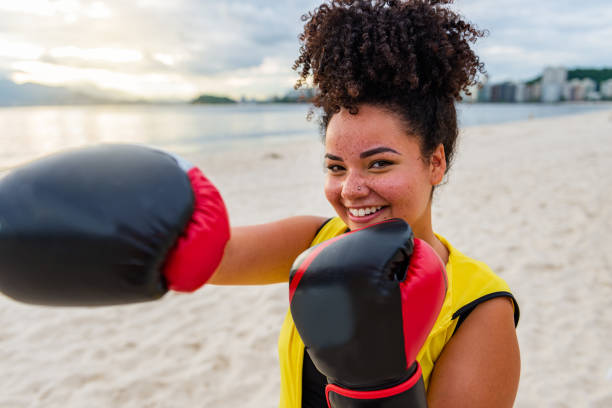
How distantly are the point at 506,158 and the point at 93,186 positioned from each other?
988cm

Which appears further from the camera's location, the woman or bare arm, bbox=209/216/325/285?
bare arm, bbox=209/216/325/285

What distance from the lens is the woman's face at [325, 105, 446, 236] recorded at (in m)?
0.96

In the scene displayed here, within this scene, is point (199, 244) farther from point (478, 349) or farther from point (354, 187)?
point (478, 349)

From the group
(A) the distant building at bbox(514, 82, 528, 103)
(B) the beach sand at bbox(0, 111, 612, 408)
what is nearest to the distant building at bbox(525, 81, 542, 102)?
(A) the distant building at bbox(514, 82, 528, 103)

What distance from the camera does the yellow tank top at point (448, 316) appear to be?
36.4 inches

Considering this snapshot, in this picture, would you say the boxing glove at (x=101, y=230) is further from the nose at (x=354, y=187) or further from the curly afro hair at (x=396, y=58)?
the curly afro hair at (x=396, y=58)

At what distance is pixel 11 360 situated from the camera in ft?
8.09

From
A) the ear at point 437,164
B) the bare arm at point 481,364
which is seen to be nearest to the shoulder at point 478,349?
the bare arm at point 481,364

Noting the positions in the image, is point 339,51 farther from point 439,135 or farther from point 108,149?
point 108,149

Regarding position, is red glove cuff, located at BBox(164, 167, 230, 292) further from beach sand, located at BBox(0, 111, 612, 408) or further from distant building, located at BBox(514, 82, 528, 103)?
distant building, located at BBox(514, 82, 528, 103)

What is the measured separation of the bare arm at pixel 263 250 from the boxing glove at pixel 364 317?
0.37m

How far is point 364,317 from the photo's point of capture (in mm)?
685

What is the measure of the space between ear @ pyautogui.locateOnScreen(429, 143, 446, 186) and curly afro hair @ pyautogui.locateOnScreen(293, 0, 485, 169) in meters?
0.02

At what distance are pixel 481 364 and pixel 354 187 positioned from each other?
1.53 feet
